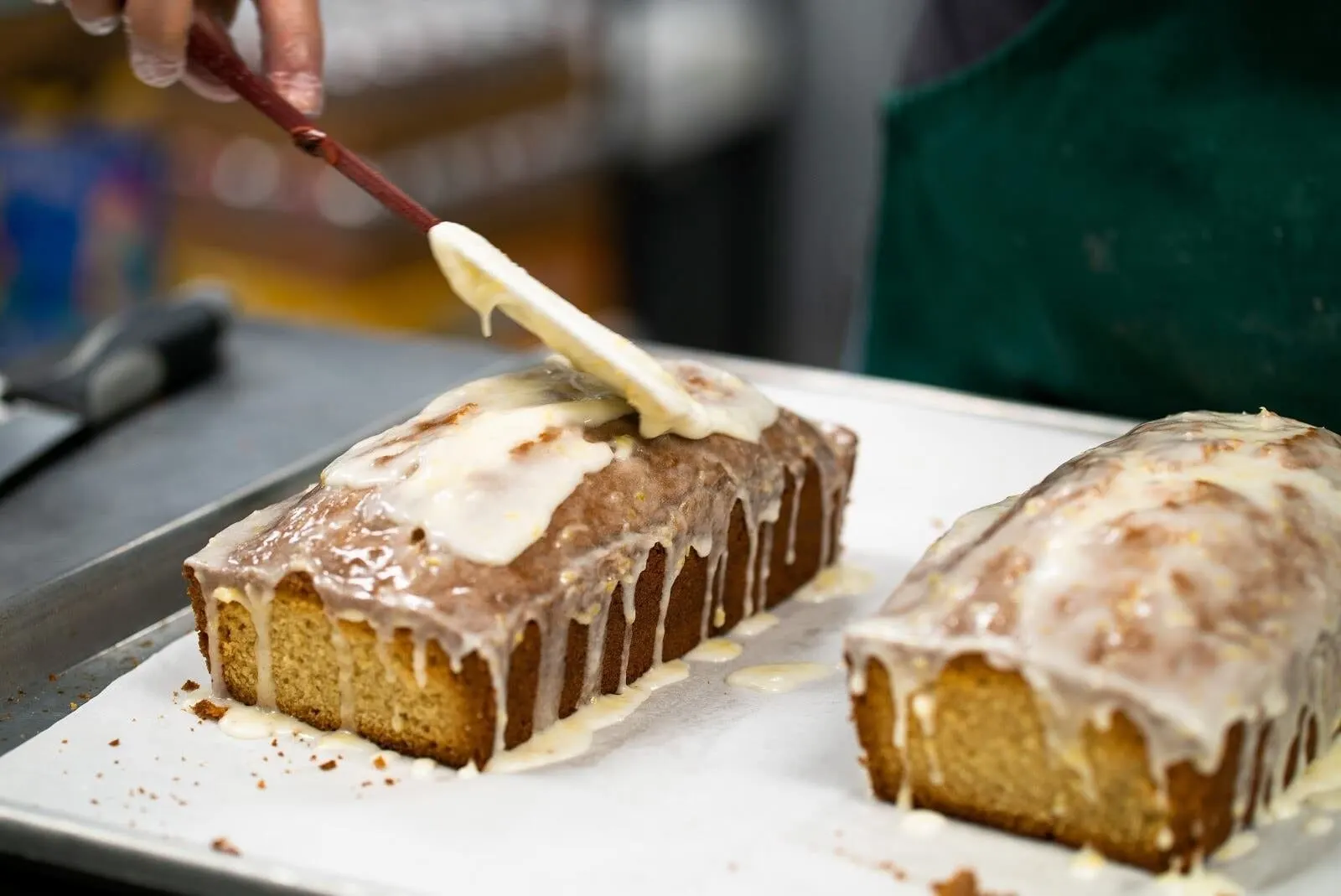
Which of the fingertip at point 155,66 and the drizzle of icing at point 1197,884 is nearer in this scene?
the drizzle of icing at point 1197,884

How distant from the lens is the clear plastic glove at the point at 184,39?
84.1 inches

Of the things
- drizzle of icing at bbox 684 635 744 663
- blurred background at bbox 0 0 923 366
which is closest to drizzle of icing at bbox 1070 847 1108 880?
drizzle of icing at bbox 684 635 744 663

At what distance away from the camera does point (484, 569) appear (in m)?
1.78

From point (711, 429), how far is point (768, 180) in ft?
11.5

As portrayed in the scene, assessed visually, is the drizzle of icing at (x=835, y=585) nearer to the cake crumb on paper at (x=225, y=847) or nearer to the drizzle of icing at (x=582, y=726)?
the drizzle of icing at (x=582, y=726)

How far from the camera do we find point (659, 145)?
16.6 feet

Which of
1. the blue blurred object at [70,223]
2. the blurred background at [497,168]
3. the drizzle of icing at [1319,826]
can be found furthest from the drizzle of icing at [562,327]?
the blue blurred object at [70,223]

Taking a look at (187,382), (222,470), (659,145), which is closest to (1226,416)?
(222,470)

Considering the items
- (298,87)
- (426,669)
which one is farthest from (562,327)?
(298,87)

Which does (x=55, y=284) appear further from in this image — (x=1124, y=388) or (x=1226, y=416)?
(x=1226, y=416)

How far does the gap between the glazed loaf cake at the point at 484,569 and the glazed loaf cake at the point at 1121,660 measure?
0.34 metres

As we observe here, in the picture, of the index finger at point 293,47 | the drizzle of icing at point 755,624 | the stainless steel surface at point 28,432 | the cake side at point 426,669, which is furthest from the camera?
the stainless steel surface at point 28,432

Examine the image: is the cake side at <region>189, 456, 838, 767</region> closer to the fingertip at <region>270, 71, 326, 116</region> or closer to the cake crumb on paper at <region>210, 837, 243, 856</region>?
the cake crumb on paper at <region>210, 837, 243, 856</region>

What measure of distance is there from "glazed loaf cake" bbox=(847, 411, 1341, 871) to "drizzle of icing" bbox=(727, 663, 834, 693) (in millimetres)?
263
